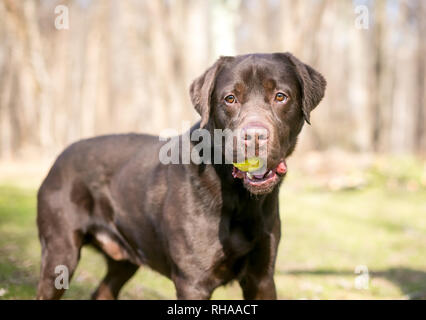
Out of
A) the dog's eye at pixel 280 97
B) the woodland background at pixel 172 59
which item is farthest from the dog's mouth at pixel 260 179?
the woodland background at pixel 172 59

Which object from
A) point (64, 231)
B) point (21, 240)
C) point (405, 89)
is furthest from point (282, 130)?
point (405, 89)

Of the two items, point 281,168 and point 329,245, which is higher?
point 281,168

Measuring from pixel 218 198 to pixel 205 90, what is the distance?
2.45 ft

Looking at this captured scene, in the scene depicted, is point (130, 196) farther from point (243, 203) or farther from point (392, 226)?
point (392, 226)

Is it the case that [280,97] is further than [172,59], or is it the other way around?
[172,59]

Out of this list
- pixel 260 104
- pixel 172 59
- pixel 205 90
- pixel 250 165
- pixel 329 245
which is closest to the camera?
pixel 250 165

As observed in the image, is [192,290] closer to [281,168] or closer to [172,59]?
[281,168]

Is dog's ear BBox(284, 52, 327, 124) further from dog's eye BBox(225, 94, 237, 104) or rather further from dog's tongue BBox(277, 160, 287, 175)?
dog's eye BBox(225, 94, 237, 104)

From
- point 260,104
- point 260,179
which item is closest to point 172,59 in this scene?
point 260,104

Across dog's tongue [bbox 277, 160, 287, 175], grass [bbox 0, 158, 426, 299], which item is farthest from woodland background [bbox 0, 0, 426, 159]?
dog's tongue [bbox 277, 160, 287, 175]

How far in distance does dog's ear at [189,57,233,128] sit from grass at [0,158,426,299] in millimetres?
1293

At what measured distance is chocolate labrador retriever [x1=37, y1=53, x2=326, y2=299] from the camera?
3.24 metres

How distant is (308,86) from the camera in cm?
341

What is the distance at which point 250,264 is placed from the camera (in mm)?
3453
